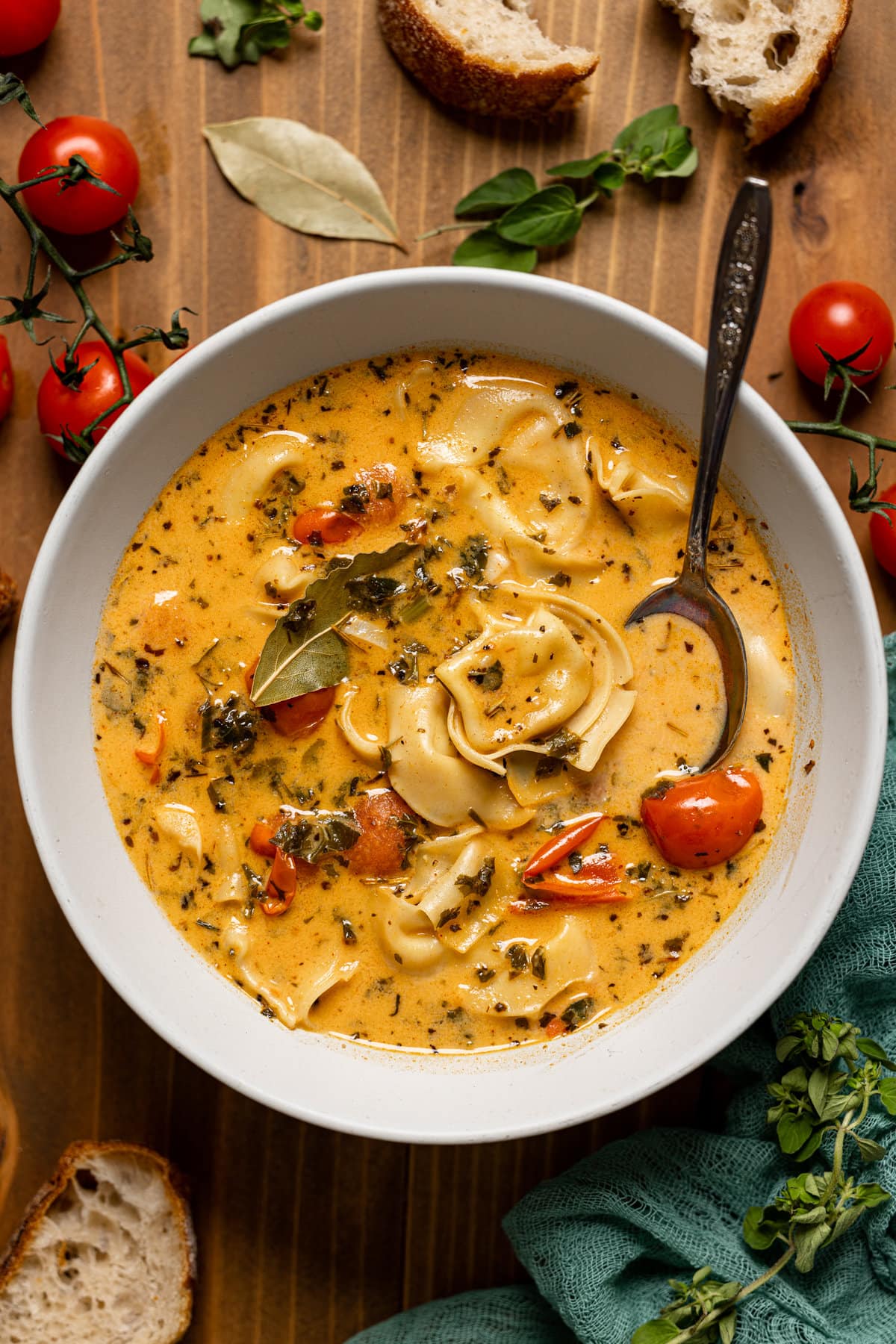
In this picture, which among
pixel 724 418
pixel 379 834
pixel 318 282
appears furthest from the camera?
pixel 318 282

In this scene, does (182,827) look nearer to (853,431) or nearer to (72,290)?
(72,290)

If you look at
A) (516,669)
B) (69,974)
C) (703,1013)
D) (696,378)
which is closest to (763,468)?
(696,378)

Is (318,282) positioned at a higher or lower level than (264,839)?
higher

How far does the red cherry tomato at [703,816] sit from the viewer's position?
382cm

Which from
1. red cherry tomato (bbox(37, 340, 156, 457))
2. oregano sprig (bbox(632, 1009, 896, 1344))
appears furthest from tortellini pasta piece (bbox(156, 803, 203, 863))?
oregano sprig (bbox(632, 1009, 896, 1344))

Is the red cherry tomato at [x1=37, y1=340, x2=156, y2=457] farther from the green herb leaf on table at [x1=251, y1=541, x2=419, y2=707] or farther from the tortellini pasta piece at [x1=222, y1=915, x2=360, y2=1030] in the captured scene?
the tortellini pasta piece at [x1=222, y1=915, x2=360, y2=1030]

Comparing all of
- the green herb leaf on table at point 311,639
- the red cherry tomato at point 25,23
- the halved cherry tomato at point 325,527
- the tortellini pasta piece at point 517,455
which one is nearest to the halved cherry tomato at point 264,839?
the green herb leaf on table at point 311,639

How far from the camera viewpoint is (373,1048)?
3.96 m

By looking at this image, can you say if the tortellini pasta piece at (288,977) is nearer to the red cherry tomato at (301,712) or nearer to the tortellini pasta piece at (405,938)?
the tortellini pasta piece at (405,938)

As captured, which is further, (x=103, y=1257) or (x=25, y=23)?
(x=103, y=1257)

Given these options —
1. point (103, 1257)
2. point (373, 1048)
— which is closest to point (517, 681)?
point (373, 1048)

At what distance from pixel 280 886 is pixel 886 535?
2.52m

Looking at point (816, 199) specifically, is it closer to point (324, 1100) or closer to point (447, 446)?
point (447, 446)

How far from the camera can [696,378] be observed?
12.0 ft
